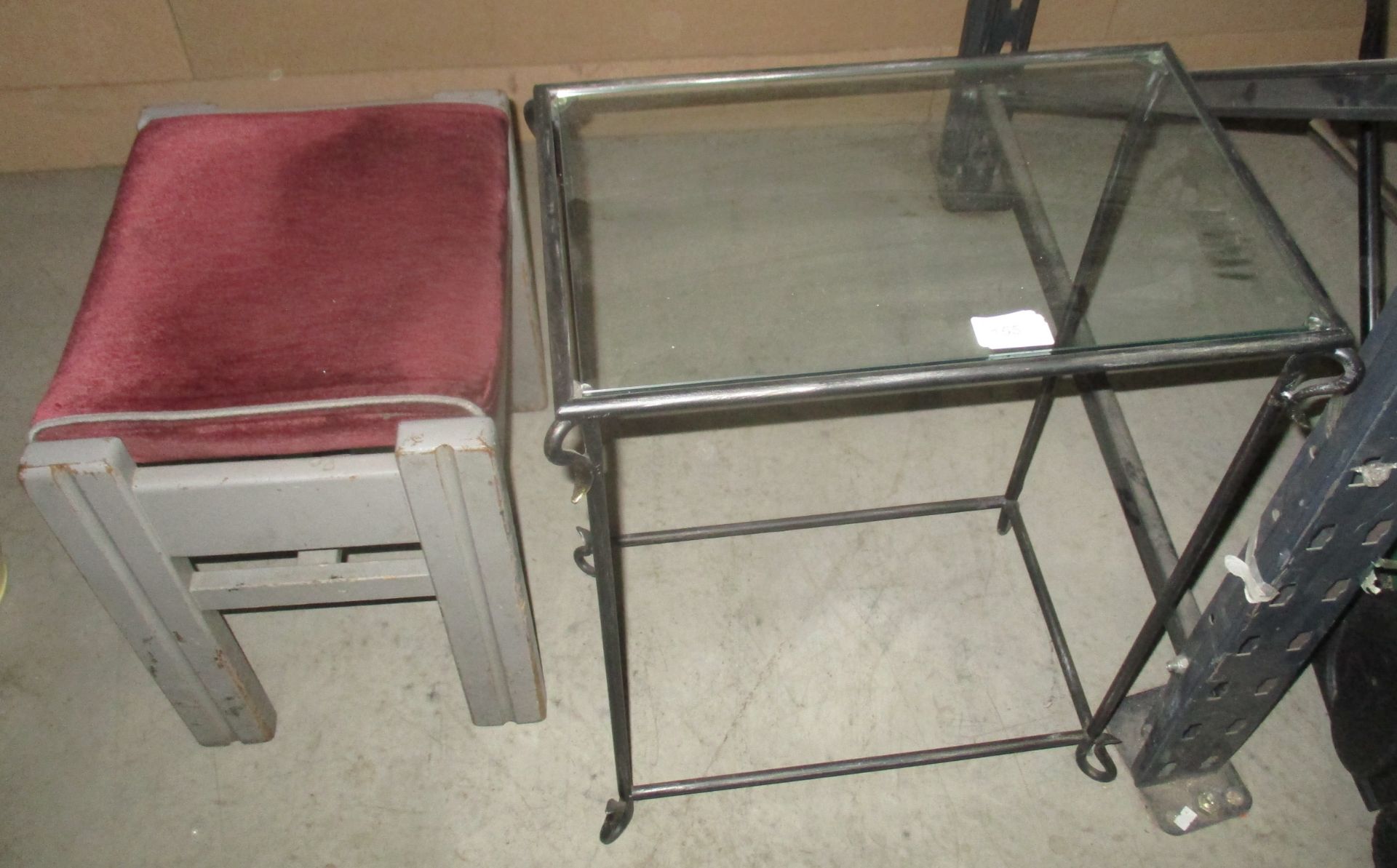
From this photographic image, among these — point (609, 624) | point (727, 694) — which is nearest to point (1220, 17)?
point (727, 694)

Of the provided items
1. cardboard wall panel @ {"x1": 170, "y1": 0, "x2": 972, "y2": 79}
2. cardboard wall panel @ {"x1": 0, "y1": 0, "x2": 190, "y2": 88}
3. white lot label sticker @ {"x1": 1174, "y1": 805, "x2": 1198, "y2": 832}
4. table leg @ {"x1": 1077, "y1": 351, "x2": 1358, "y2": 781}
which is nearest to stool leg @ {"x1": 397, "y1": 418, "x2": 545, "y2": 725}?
table leg @ {"x1": 1077, "y1": 351, "x2": 1358, "y2": 781}

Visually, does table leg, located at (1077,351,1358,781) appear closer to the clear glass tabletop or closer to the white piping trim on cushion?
the clear glass tabletop

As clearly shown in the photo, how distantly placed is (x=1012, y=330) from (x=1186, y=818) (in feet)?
2.27

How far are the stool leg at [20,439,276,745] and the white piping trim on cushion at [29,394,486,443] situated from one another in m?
0.02

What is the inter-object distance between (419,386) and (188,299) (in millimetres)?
271

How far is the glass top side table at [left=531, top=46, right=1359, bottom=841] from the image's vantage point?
0.83m

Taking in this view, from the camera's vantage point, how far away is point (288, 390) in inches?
37.6

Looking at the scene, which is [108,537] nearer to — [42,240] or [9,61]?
[42,240]

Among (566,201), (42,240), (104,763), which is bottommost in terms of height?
(104,763)

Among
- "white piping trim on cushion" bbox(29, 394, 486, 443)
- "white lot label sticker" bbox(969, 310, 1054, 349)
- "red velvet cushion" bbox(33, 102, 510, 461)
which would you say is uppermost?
"white lot label sticker" bbox(969, 310, 1054, 349)

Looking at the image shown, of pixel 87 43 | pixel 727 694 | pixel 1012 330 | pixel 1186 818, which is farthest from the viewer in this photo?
pixel 87 43

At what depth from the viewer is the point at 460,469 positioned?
96 cm

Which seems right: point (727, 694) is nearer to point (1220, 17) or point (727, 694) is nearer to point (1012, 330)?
point (1012, 330)

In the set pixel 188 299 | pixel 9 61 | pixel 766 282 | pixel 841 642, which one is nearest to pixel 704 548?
pixel 841 642
